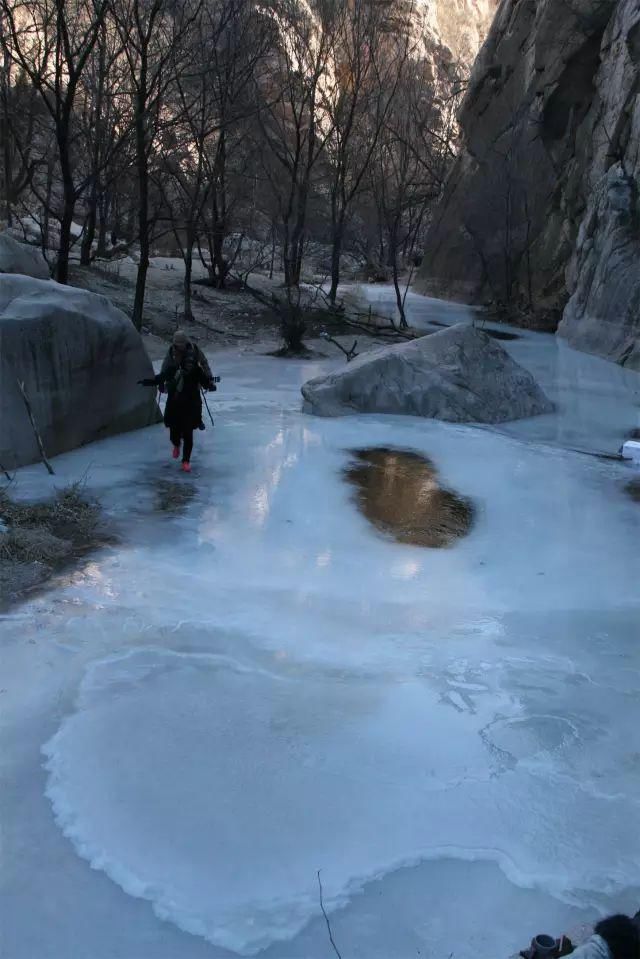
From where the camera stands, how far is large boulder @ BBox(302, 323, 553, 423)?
9.95 m

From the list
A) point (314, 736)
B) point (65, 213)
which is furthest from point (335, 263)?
point (314, 736)

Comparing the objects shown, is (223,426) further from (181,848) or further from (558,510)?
(181,848)

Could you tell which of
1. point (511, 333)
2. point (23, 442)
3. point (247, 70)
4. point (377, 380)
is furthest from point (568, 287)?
point (23, 442)

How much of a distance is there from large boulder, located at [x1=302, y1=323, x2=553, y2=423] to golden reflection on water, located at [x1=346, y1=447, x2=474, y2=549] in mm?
1685

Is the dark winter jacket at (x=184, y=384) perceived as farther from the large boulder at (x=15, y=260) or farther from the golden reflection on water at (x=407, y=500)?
the large boulder at (x=15, y=260)

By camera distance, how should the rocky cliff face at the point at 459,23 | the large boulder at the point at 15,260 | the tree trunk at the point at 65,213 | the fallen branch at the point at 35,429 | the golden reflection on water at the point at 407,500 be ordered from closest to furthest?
the golden reflection on water at the point at 407,500 → the fallen branch at the point at 35,429 → the large boulder at the point at 15,260 → the tree trunk at the point at 65,213 → the rocky cliff face at the point at 459,23

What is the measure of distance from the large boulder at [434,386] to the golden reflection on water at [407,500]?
5.53ft

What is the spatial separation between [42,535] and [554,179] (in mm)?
21431

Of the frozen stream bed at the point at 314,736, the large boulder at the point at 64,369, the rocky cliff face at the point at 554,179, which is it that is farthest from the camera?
the rocky cliff face at the point at 554,179

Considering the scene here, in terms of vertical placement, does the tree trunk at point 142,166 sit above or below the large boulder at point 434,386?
above

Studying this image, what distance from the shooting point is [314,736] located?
3.59m

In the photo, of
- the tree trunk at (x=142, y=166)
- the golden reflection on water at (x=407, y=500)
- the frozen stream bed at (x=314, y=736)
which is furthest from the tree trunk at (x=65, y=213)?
the frozen stream bed at (x=314, y=736)

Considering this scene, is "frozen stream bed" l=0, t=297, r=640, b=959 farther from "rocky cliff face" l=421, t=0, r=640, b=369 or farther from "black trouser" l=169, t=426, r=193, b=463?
"rocky cliff face" l=421, t=0, r=640, b=369

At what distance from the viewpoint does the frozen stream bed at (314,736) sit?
2.73 meters
